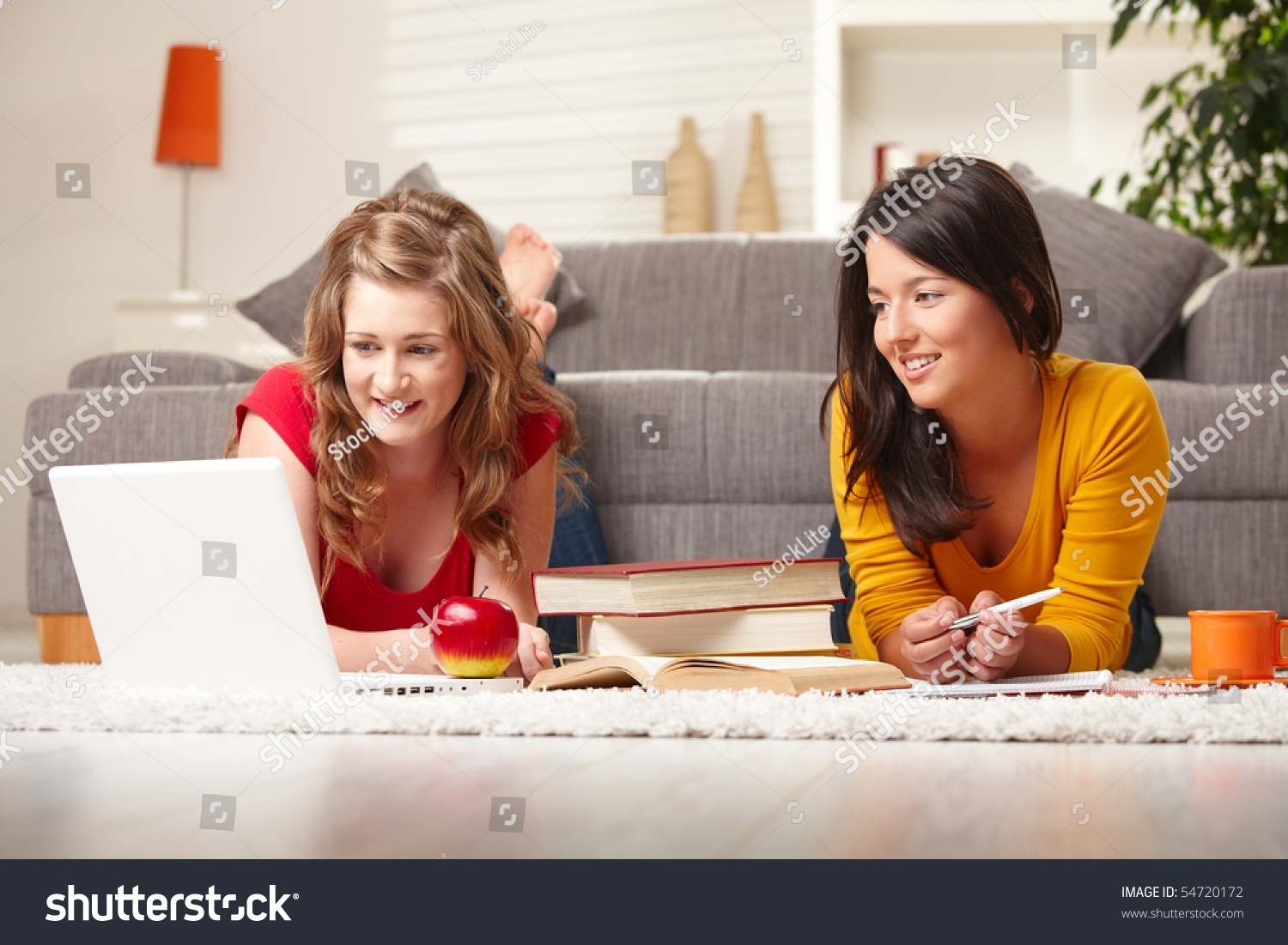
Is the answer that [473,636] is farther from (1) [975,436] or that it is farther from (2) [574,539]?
(2) [574,539]

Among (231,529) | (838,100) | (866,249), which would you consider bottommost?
(231,529)

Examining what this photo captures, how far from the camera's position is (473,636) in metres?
1.06

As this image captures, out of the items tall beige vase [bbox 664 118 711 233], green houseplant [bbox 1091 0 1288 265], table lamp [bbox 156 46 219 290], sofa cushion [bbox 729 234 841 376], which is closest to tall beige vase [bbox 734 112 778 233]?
tall beige vase [bbox 664 118 711 233]


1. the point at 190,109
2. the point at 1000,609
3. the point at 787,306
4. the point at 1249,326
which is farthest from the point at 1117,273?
the point at 190,109

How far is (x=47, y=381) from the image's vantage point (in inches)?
147

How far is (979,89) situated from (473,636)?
3.08 meters

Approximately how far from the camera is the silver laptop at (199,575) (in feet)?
2.97

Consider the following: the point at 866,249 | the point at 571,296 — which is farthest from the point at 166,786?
the point at 571,296

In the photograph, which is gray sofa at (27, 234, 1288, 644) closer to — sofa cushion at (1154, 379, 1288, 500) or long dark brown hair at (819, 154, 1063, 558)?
sofa cushion at (1154, 379, 1288, 500)

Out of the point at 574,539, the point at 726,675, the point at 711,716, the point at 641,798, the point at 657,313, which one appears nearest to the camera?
the point at 641,798
